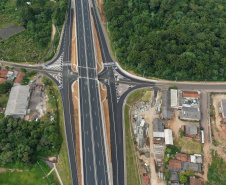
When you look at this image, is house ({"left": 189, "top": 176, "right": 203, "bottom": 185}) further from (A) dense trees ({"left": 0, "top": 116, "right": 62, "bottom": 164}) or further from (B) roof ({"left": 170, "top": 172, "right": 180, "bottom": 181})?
(A) dense trees ({"left": 0, "top": 116, "right": 62, "bottom": 164})

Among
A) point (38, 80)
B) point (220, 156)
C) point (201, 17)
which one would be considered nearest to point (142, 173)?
point (220, 156)

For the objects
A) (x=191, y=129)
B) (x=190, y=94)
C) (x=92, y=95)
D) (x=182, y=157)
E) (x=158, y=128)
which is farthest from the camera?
(x=92, y=95)

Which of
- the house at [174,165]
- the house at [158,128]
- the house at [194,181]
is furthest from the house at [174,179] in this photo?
the house at [158,128]

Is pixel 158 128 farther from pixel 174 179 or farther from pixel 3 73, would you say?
pixel 3 73

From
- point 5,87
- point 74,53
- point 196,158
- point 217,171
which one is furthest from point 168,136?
point 5,87

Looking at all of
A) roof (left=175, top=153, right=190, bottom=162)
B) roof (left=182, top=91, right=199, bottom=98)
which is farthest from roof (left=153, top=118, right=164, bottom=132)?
roof (left=182, top=91, right=199, bottom=98)

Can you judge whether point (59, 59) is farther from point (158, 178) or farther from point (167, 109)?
point (158, 178)
